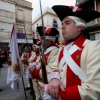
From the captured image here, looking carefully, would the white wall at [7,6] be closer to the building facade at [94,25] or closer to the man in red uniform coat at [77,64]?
the building facade at [94,25]

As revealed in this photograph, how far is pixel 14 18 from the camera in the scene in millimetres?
22641

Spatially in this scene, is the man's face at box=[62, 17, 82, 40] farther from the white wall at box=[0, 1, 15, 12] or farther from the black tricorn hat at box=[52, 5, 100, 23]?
the white wall at box=[0, 1, 15, 12]

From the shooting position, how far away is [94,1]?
14.9 m

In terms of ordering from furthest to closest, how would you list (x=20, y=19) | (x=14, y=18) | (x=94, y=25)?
(x=20, y=19) < (x=14, y=18) < (x=94, y=25)

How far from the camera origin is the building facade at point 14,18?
69.5ft

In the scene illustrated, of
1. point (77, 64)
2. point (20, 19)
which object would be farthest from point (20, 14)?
point (77, 64)

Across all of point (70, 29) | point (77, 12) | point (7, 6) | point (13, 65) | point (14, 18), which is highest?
point (7, 6)

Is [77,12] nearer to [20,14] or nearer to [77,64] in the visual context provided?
[77,64]

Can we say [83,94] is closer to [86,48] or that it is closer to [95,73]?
[95,73]

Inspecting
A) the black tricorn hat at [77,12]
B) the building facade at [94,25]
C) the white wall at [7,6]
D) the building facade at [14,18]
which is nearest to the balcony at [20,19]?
the building facade at [14,18]

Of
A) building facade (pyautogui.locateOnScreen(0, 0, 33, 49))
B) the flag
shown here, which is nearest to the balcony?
building facade (pyautogui.locateOnScreen(0, 0, 33, 49))

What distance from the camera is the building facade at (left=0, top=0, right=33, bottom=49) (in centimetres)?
2117

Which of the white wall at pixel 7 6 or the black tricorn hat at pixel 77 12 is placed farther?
the white wall at pixel 7 6

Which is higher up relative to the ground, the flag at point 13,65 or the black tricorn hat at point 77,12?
the black tricorn hat at point 77,12
